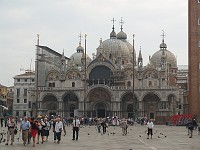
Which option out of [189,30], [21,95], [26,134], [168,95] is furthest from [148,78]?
[26,134]

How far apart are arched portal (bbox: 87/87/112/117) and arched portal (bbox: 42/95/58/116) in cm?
670

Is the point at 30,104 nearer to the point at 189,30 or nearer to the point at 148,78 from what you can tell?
the point at 148,78

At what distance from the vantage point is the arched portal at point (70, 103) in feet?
268

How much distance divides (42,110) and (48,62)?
1357cm

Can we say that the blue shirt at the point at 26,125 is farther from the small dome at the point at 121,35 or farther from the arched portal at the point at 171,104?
the small dome at the point at 121,35

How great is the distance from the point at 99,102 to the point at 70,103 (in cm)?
567

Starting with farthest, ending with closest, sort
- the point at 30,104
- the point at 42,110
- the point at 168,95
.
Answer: the point at 30,104 → the point at 42,110 → the point at 168,95

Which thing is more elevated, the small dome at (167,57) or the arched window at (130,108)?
the small dome at (167,57)

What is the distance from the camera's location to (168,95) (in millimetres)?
76688

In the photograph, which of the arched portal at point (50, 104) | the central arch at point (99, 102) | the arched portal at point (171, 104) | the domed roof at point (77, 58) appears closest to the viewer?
the arched portal at point (171, 104)

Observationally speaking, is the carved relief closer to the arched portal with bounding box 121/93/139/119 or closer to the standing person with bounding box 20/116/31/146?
the arched portal with bounding box 121/93/139/119

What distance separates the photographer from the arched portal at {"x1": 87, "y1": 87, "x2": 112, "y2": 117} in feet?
263

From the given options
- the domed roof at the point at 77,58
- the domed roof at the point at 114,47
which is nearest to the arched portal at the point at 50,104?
the domed roof at the point at 114,47

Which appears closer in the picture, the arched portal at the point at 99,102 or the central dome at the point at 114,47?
Answer: the arched portal at the point at 99,102
